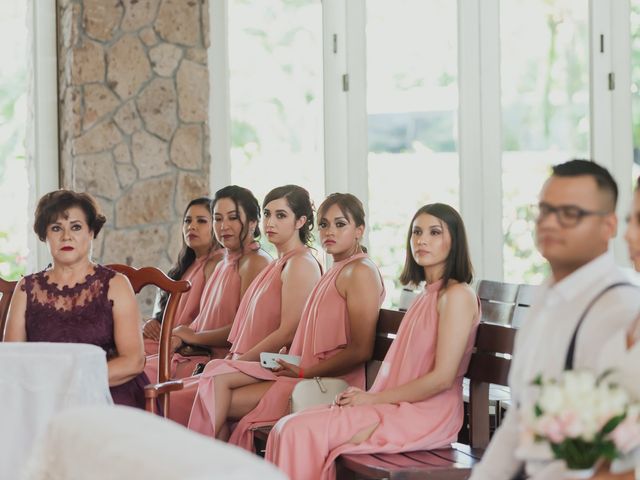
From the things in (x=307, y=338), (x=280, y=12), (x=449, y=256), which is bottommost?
(x=307, y=338)

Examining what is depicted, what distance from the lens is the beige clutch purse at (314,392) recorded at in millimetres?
3797

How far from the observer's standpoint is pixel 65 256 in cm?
Answer: 371

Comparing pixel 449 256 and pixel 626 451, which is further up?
pixel 449 256

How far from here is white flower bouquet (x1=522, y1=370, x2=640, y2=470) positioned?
175 centimetres

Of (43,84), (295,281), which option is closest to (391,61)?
(43,84)

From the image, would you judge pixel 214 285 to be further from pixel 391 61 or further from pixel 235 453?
pixel 235 453

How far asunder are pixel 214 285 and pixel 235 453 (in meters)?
3.65

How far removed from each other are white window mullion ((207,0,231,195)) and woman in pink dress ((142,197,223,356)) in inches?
47.6

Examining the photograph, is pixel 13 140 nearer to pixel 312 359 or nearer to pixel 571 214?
pixel 312 359

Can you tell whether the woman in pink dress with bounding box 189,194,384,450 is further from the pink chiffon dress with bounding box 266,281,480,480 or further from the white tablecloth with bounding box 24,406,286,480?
the white tablecloth with bounding box 24,406,286,480

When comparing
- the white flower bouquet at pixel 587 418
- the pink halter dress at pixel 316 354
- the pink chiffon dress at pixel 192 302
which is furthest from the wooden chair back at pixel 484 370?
the pink chiffon dress at pixel 192 302

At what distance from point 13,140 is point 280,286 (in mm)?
2669

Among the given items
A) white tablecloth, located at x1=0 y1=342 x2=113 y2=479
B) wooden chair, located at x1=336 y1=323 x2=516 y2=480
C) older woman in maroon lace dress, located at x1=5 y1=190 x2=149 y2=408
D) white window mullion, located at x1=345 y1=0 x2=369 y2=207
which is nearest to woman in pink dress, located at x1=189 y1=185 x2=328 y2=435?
older woman in maroon lace dress, located at x1=5 y1=190 x2=149 y2=408

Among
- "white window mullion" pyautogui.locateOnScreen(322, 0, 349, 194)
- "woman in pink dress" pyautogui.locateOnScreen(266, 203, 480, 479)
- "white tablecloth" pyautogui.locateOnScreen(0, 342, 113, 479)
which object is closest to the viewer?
"white tablecloth" pyautogui.locateOnScreen(0, 342, 113, 479)
